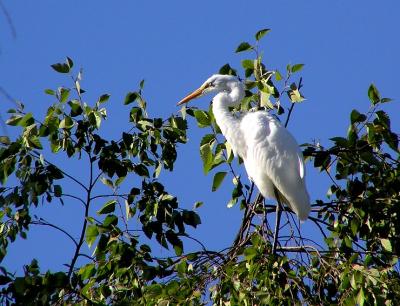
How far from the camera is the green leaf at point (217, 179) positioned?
438 cm

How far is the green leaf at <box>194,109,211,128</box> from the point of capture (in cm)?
429

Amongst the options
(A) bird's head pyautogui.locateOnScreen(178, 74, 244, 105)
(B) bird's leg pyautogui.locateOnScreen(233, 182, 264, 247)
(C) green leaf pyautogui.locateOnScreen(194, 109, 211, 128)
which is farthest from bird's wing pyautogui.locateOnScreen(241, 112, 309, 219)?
(C) green leaf pyautogui.locateOnScreen(194, 109, 211, 128)

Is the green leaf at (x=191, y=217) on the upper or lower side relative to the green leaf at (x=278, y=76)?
lower

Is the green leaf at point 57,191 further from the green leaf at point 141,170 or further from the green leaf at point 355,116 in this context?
the green leaf at point 355,116

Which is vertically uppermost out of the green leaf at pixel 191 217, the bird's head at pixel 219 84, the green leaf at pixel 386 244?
the bird's head at pixel 219 84

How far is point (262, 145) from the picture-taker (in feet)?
16.7

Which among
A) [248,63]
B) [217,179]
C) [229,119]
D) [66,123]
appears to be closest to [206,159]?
[217,179]

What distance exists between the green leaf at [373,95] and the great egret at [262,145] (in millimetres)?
795

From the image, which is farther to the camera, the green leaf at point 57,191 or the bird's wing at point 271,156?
the bird's wing at point 271,156

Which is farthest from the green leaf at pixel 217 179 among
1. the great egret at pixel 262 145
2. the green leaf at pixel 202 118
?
the great egret at pixel 262 145

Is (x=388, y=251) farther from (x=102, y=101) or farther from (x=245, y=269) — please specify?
(x=102, y=101)

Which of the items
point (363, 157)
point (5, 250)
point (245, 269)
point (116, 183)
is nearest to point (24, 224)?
point (5, 250)

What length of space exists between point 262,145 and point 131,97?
1.18 meters

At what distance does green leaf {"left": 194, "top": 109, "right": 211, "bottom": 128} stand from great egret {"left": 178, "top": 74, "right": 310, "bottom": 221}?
0.53m
